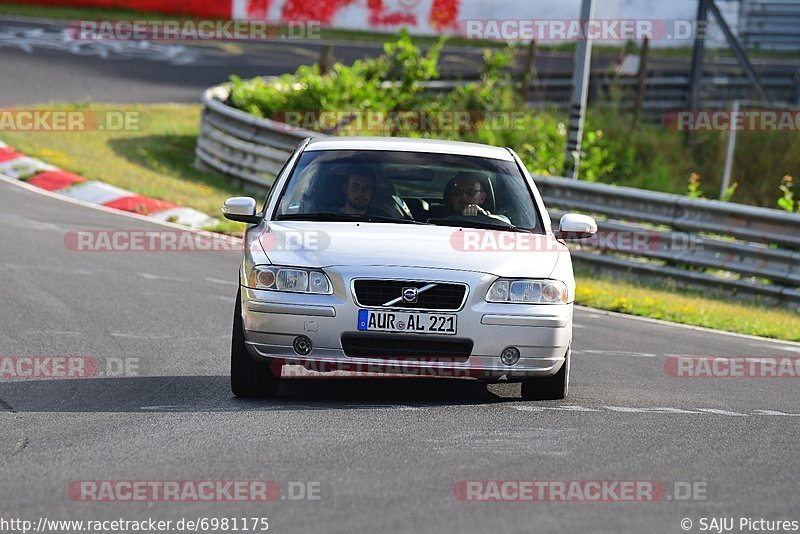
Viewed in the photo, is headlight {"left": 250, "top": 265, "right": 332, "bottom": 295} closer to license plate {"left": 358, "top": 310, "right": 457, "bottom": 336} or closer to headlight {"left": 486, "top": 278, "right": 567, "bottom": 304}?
license plate {"left": 358, "top": 310, "right": 457, "bottom": 336}

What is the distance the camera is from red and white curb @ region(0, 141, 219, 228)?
16719 millimetres

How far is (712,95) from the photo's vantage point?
85.7ft

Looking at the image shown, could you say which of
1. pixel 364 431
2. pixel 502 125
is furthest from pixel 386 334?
pixel 502 125

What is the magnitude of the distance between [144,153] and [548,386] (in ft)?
46.1

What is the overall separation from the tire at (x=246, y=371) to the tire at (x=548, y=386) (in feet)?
4.82

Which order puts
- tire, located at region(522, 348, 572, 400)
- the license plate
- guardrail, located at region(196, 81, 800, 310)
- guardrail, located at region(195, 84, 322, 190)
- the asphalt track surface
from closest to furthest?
the asphalt track surface < the license plate < tire, located at region(522, 348, 572, 400) < guardrail, located at region(196, 81, 800, 310) < guardrail, located at region(195, 84, 322, 190)

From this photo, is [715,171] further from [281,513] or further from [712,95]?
[281,513]

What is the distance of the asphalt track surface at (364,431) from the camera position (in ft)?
18.0

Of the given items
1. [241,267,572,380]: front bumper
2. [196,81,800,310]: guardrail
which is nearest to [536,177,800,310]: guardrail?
[196,81,800,310]: guardrail

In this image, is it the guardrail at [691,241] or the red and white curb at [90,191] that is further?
the red and white curb at [90,191]

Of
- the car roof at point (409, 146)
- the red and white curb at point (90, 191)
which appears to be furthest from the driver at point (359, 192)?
the red and white curb at point (90, 191)

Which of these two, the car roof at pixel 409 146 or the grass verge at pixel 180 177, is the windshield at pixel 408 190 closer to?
the car roof at pixel 409 146

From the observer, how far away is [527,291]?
777 cm

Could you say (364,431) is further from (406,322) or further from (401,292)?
(401,292)
